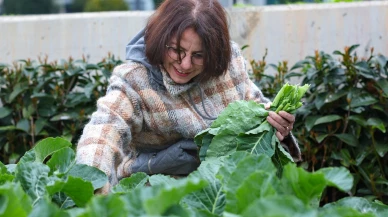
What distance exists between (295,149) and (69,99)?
251cm

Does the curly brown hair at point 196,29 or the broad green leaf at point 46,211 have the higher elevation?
the broad green leaf at point 46,211

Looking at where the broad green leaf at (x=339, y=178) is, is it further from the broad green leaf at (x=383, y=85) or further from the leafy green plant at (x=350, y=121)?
the broad green leaf at (x=383, y=85)

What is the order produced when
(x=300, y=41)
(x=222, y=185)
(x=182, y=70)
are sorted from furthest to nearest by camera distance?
(x=300, y=41), (x=182, y=70), (x=222, y=185)

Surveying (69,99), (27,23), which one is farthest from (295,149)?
(27,23)

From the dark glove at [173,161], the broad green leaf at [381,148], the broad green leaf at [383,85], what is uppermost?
the dark glove at [173,161]

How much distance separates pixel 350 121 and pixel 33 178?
359 cm

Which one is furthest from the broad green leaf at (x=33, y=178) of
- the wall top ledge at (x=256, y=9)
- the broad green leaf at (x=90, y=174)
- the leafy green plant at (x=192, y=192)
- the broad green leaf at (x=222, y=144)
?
the wall top ledge at (x=256, y=9)

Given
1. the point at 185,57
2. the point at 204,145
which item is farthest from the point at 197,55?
the point at 204,145

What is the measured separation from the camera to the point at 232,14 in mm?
6668

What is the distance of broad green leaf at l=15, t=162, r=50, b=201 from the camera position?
6.45 feet

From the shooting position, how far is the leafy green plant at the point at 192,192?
146 centimetres

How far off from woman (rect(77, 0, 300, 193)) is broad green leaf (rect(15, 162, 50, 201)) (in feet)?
3.46

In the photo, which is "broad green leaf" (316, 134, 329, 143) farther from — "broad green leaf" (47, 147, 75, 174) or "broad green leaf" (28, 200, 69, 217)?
"broad green leaf" (28, 200, 69, 217)

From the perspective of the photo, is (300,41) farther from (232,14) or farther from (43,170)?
(43,170)
